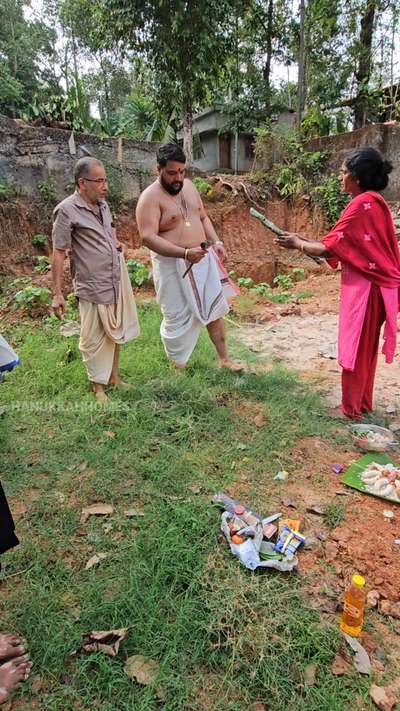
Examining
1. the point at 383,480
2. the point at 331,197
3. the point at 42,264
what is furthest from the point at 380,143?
the point at 383,480

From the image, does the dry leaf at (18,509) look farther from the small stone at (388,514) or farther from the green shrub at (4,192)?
the green shrub at (4,192)

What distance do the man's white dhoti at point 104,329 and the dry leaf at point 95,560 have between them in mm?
1702

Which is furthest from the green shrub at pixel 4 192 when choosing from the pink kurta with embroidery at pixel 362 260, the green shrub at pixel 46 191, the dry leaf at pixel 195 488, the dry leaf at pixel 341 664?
the dry leaf at pixel 341 664

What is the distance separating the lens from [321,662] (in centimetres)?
146

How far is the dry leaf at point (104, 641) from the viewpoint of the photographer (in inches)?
58.7

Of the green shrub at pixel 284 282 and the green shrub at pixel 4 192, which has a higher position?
the green shrub at pixel 4 192

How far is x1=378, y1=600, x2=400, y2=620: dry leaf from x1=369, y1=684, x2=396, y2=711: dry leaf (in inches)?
12.3

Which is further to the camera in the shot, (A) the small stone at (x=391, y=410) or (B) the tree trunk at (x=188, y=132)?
(B) the tree trunk at (x=188, y=132)

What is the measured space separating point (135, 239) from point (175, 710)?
8.44 metres

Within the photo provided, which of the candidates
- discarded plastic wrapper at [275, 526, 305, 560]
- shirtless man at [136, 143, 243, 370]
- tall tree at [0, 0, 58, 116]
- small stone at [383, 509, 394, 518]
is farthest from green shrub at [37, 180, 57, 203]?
tall tree at [0, 0, 58, 116]

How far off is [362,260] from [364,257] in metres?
0.02

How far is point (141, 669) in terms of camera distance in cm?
145

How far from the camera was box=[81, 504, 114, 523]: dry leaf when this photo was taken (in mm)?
2203

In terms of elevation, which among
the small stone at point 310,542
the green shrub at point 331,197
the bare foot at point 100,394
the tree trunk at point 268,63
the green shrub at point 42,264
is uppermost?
the tree trunk at point 268,63
